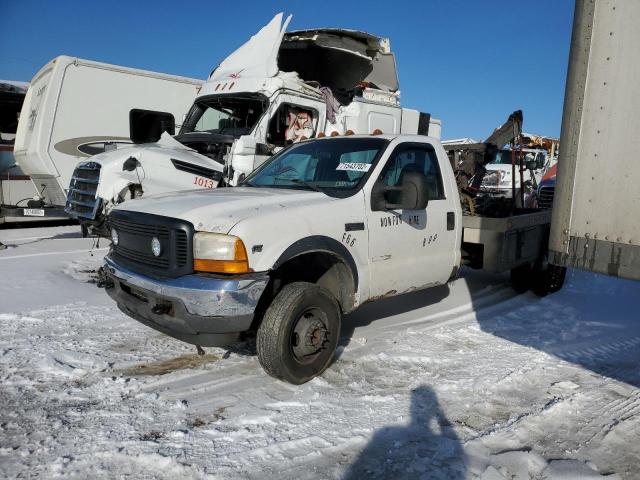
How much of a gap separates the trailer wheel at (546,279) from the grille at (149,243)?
492cm

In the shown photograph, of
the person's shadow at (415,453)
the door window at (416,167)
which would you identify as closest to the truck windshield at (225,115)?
the door window at (416,167)

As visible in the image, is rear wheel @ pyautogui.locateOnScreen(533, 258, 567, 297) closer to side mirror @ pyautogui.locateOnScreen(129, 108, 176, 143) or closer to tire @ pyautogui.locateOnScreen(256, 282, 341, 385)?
tire @ pyautogui.locateOnScreen(256, 282, 341, 385)

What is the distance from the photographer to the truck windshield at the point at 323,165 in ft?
14.2

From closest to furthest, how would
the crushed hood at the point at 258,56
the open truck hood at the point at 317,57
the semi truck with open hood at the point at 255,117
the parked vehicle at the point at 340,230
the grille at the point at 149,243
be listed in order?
the parked vehicle at the point at 340,230
the grille at the point at 149,243
the semi truck with open hood at the point at 255,117
the crushed hood at the point at 258,56
the open truck hood at the point at 317,57

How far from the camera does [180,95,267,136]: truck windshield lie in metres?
7.47

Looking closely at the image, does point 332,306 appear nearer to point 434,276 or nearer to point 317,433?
point 317,433

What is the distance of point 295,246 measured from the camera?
11.6ft

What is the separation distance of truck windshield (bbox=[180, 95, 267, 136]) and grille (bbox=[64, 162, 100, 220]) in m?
1.89

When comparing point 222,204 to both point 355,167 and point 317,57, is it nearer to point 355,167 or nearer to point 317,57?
point 355,167

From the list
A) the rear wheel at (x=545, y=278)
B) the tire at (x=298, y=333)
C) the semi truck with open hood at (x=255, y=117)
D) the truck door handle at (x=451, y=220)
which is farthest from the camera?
the rear wheel at (x=545, y=278)

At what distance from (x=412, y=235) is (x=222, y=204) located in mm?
1859

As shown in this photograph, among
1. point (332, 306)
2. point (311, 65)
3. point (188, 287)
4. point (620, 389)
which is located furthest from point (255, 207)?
point (311, 65)

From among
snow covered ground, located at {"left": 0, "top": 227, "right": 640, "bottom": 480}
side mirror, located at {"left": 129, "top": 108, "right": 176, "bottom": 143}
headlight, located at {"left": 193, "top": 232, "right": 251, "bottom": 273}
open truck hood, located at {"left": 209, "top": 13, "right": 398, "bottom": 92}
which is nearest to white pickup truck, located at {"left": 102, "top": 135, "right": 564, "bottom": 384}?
headlight, located at {"left": 193, "top": 232, "right": 251, "bottom": 273}

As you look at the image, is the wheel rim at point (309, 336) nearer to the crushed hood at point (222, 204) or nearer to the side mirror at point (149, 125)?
the crushed hood at point (222, 204)
